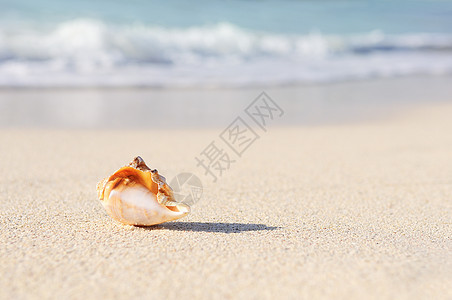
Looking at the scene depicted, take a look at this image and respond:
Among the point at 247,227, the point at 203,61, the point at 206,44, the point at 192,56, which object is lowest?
the point at 247,227

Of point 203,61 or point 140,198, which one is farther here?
point 203,61

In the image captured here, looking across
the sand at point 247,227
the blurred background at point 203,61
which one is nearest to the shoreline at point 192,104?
the blurred background at point 203,61

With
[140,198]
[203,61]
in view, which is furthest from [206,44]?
[140,198]

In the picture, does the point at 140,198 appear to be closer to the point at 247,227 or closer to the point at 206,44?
the point at 247,227

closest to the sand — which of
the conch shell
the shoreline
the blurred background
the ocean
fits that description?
the conch shell

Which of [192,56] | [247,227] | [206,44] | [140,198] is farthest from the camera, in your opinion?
[206,44]

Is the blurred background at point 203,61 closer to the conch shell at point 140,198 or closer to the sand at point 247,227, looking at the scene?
the sand at point 247,227
